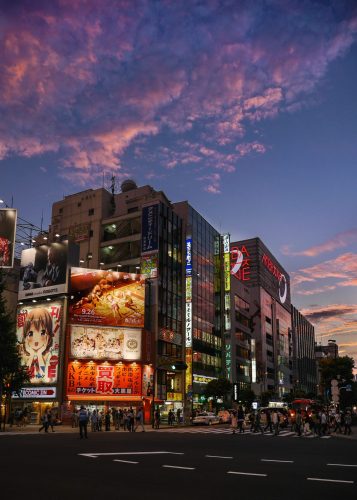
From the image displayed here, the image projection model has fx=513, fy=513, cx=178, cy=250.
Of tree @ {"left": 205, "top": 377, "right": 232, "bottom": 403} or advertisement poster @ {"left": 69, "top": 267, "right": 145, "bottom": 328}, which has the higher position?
advertisement poster @ {"left": 69, "top": 267, "right": 145, "bottom": 328}

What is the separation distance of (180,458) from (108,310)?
131 ft

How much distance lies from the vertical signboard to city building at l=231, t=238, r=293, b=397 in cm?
3227

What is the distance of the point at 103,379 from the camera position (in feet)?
182

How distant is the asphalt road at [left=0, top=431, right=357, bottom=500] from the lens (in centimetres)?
1048

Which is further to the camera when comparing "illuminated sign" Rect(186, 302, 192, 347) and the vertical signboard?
"illuminated sign" Rect(186, 302, 192, 347)

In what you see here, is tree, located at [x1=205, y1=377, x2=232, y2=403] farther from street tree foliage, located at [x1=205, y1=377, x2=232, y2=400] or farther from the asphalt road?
the asphalt road

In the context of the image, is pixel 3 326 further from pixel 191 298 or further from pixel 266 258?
pixel 266 258

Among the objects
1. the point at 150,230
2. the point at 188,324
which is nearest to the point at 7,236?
the point at 150,230

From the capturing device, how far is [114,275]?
57.9m

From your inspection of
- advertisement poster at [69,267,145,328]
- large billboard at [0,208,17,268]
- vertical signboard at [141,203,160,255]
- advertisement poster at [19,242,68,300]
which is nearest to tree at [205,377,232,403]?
advertisement poster at [69,267,145,328]

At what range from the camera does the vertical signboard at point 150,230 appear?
6794 centimetres

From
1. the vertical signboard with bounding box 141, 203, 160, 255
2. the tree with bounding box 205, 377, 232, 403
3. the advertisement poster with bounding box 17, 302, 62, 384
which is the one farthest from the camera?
the tree with bounding box 205, 377, 232, 403

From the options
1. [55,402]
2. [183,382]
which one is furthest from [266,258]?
[55,402]

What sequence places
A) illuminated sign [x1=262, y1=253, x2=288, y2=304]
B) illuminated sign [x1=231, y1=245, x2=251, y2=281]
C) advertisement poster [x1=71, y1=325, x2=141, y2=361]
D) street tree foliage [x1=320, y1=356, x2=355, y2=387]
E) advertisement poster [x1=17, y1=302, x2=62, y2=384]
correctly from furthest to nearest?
illuminated sign [x1=262, y1=253, x2=288, y2=304], illuminated sign [x1=231, y1=245, x2=251, y2=281], street tree foliage [x1=320, y1=356, x2=355, y2=387], advertisement poster [x1=71, y1=325, x2=141, y2=361], advertisement poster [x1=17, y1=302, x2=62, y2=384]
